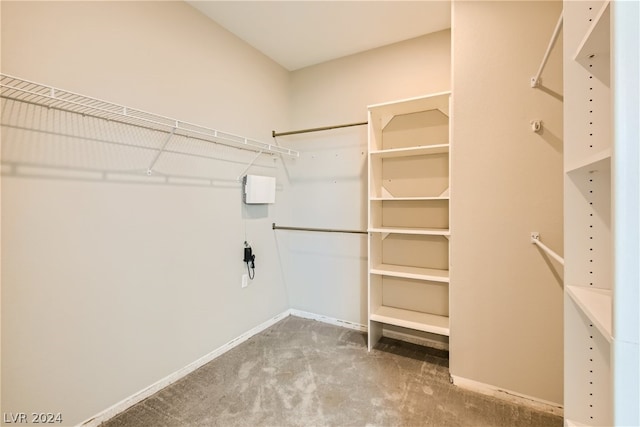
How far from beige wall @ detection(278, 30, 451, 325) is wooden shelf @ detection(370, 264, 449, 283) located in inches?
13.4

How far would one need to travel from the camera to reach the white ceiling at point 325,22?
2.05 meters

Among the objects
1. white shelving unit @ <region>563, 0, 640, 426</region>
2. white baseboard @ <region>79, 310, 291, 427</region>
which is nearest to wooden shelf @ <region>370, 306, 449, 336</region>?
white baseboard @ <region>79, 310, 291, 427</region>

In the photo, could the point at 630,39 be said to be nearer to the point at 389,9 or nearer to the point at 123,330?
the point at 389,9

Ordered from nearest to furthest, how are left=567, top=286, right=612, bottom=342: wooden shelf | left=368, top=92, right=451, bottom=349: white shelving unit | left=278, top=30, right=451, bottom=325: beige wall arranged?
left=567, top=286, right=612, bottom=342: wooden shelf < left=368, top=92, right=451, bottom=349: white shelving unit < left=278, top=30, right=451, bottom=325: beige wall

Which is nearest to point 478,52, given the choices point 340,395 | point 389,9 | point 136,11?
point 389,9

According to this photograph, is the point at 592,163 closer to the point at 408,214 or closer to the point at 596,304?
the point at 596,304

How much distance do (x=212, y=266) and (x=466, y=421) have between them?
6.55ft

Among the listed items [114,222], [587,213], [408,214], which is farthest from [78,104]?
[408,214]

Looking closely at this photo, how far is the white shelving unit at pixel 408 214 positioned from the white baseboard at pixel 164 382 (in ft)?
3.76

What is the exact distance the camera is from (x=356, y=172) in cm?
273

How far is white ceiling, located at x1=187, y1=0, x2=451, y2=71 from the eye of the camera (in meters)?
2.05

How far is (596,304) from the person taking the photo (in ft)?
2.27

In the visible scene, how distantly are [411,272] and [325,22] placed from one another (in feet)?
7.11

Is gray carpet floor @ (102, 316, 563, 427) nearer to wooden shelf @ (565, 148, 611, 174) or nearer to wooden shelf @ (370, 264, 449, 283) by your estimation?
wooden shelf @ (370, 264, 449, 283)
